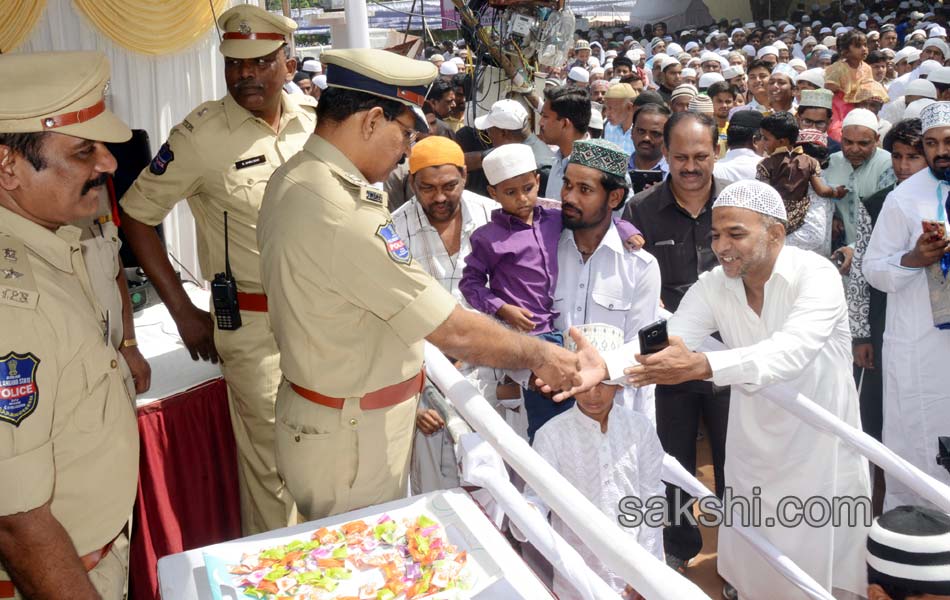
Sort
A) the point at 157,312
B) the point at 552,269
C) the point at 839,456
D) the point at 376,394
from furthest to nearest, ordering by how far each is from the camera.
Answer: the point at 157,312 < the point at 552,269 < the point at 839,456 < the point at 376,394

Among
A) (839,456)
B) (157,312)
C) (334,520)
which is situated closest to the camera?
(334,520)

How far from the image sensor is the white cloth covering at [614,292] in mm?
3324

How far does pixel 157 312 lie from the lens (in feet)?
11.8

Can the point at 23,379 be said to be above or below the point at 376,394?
above

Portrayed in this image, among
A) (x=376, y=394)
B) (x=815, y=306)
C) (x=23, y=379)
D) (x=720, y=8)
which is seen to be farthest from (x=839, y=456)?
(x=720, y=8)

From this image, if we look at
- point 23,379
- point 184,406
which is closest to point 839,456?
point 184,406

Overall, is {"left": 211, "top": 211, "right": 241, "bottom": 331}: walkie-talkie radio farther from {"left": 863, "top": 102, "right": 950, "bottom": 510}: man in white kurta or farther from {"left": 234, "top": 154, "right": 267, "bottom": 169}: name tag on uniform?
{"left": 863, "top": 102, "right": 950, "bottom": 510}: man in white kurta

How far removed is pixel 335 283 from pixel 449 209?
1596mm

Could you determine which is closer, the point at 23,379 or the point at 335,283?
the point at 23,379

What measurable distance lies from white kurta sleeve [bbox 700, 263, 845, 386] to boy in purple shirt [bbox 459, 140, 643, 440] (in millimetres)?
747

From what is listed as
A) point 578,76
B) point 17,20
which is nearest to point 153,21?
point 17,20

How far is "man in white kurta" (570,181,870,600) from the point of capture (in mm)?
2760

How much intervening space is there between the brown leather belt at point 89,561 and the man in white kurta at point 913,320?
10.4 ft

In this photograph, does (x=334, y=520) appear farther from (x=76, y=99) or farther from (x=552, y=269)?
(x=552, y=269)
